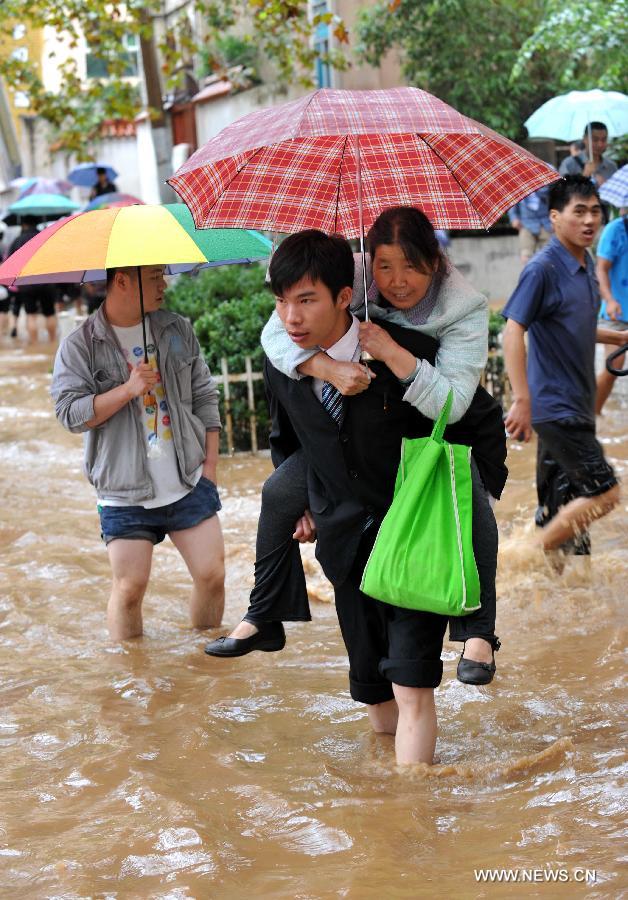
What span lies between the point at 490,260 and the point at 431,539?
1599cm

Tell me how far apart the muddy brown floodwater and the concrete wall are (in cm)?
1231

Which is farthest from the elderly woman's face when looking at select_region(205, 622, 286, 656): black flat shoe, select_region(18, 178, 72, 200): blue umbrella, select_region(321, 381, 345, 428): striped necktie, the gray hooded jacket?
select_region(18, 178, 72, 200): blue umbrella

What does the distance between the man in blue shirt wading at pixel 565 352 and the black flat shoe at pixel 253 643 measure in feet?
5.93

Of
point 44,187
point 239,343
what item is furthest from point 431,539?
point 44,187

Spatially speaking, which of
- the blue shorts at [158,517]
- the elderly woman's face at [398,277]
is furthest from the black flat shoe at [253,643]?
the elderly woman's face at [398,277]

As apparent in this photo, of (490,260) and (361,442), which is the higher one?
(361,442)

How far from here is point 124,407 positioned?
5.56 metres

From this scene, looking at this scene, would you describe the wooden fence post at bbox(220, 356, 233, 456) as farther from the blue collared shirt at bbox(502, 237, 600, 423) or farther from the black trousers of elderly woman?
the black trousers of elderly woman

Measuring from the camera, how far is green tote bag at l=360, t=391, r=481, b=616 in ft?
12.6

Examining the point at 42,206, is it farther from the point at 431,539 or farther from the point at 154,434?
the point at 431,539

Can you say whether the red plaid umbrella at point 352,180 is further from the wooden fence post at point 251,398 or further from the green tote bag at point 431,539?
the wooden fence post at point 251,398

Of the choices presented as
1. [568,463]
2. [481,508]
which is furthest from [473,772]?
[568,463]

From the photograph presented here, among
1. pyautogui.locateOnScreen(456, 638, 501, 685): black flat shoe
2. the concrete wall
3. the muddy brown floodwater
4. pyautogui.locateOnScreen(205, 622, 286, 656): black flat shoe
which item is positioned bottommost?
the concrete wall

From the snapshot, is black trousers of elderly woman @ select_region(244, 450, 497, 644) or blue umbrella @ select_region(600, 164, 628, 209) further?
blue umbrella @ select_region(600, 164, 628, 209)
